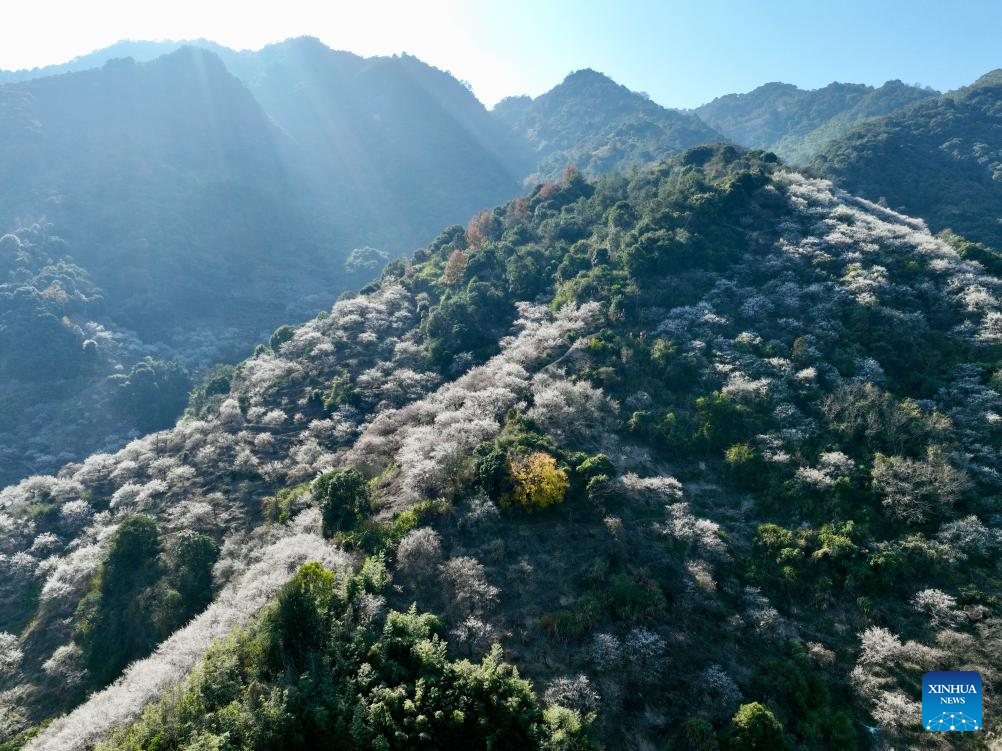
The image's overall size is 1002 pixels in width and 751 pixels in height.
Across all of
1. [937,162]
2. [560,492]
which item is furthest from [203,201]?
[937,162]

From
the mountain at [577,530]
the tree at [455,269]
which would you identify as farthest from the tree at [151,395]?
the tree at [455,269]

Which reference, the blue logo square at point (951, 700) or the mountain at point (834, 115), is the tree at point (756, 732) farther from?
the mountain at point (834, 115)

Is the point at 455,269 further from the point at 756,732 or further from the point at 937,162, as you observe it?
the point at 937,162

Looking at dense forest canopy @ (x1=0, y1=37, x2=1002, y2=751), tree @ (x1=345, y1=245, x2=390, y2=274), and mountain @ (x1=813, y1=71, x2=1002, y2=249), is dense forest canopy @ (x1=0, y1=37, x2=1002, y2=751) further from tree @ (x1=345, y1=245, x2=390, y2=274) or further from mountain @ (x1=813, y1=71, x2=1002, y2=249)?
tree @ (x1=345, y1=245, x2=390, y2=274)

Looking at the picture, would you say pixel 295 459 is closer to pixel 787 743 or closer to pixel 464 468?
pixel 464 468

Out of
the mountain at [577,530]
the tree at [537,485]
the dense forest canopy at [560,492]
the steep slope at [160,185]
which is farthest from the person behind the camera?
the steep slope at [160,185]

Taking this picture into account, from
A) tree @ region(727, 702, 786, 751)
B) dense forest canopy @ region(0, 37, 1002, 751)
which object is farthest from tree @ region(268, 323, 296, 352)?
tree @ region(727, 702, 786, 751)
